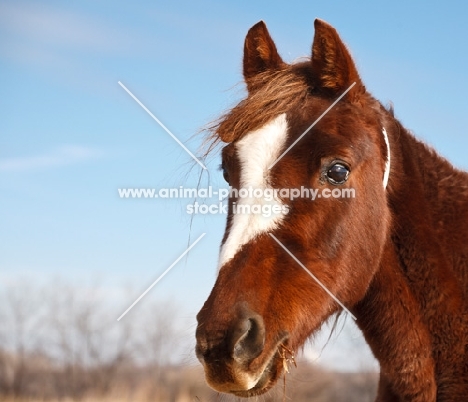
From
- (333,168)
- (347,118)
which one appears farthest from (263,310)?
(347,118)

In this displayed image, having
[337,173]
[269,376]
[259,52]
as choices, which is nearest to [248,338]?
[269,376]

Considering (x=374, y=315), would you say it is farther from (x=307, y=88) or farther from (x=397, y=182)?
(x=307, y=88)

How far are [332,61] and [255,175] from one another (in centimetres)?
119

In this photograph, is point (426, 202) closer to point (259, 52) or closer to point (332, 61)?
point (332, 61)

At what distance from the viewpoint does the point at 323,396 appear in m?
15.1

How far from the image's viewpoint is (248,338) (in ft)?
→ 11.3

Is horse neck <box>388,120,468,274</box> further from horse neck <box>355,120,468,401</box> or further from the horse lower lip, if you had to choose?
the horse lower lip

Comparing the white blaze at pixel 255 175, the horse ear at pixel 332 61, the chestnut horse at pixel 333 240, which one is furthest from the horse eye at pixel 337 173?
the horse ear at pixel 332 61

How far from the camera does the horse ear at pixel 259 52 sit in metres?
5.09

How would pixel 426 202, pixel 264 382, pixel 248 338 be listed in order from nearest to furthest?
pixel 248 338
pixel 264 382
pixel 426 202

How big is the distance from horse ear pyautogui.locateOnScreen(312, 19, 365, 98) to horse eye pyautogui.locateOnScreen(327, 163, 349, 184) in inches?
27.9

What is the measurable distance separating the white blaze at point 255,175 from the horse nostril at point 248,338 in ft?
1.47

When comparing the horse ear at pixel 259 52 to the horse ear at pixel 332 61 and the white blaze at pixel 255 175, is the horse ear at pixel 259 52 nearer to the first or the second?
the horse ear at pixel 332 61

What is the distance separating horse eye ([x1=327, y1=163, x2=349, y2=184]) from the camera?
4.09m
